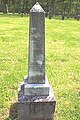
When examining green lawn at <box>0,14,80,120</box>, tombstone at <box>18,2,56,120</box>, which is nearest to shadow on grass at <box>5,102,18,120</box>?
green lawn at <box>0,14,80,120</box>

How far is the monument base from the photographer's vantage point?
223 inches

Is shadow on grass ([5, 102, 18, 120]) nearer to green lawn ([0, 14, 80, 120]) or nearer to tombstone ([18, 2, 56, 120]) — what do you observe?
green lawn ([0, 14, 80, 120])

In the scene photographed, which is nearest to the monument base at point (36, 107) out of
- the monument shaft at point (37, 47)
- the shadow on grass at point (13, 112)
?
the shadow on grass at point (13, 112)

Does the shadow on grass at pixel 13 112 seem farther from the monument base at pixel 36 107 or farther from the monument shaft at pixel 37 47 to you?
the monument shaft at pixel 37 47

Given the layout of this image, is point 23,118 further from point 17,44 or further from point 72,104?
point 17,44

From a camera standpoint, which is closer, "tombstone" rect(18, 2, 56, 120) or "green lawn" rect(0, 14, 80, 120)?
"tombstone" rect(18, 2, 56, 120)

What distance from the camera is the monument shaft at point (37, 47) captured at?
5.47 m

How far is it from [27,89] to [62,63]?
5182 millimetres

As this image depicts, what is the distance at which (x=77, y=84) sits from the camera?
819cm

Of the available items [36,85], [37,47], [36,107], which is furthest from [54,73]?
[37,47]

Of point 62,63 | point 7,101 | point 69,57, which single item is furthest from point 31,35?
point 69,57

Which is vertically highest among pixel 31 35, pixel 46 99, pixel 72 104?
pixel 31 35

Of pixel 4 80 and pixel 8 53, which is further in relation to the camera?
pixel 8 53

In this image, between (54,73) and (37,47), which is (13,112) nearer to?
(37,47)
